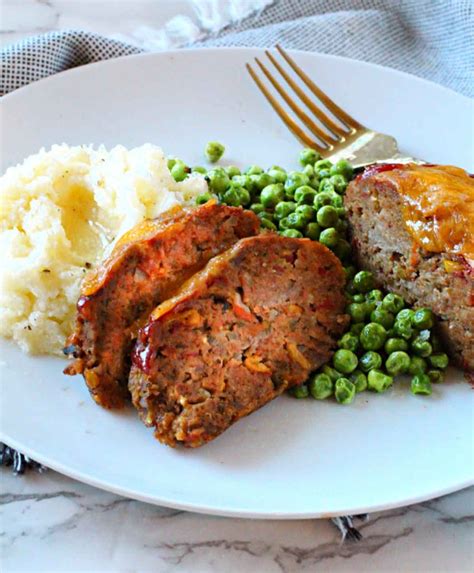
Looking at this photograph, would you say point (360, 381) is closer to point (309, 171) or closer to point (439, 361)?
point (439, 361)

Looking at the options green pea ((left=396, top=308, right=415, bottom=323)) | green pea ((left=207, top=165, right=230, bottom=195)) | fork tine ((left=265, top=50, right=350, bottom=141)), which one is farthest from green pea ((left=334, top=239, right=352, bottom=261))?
fork tine ((left=265, top=50, right=350, bottom=141))

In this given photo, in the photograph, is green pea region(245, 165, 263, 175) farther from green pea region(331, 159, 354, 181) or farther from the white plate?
the white plate

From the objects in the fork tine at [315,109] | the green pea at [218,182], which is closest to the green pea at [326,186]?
the green pea at [218,182]

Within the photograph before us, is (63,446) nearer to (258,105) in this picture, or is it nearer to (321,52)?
(258,105)

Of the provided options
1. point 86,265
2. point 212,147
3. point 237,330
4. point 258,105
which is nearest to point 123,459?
point 237,330

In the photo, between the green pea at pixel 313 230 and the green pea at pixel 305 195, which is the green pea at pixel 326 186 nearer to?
the green pea at pixel 305 195

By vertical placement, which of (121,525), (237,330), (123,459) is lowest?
(121,525)
